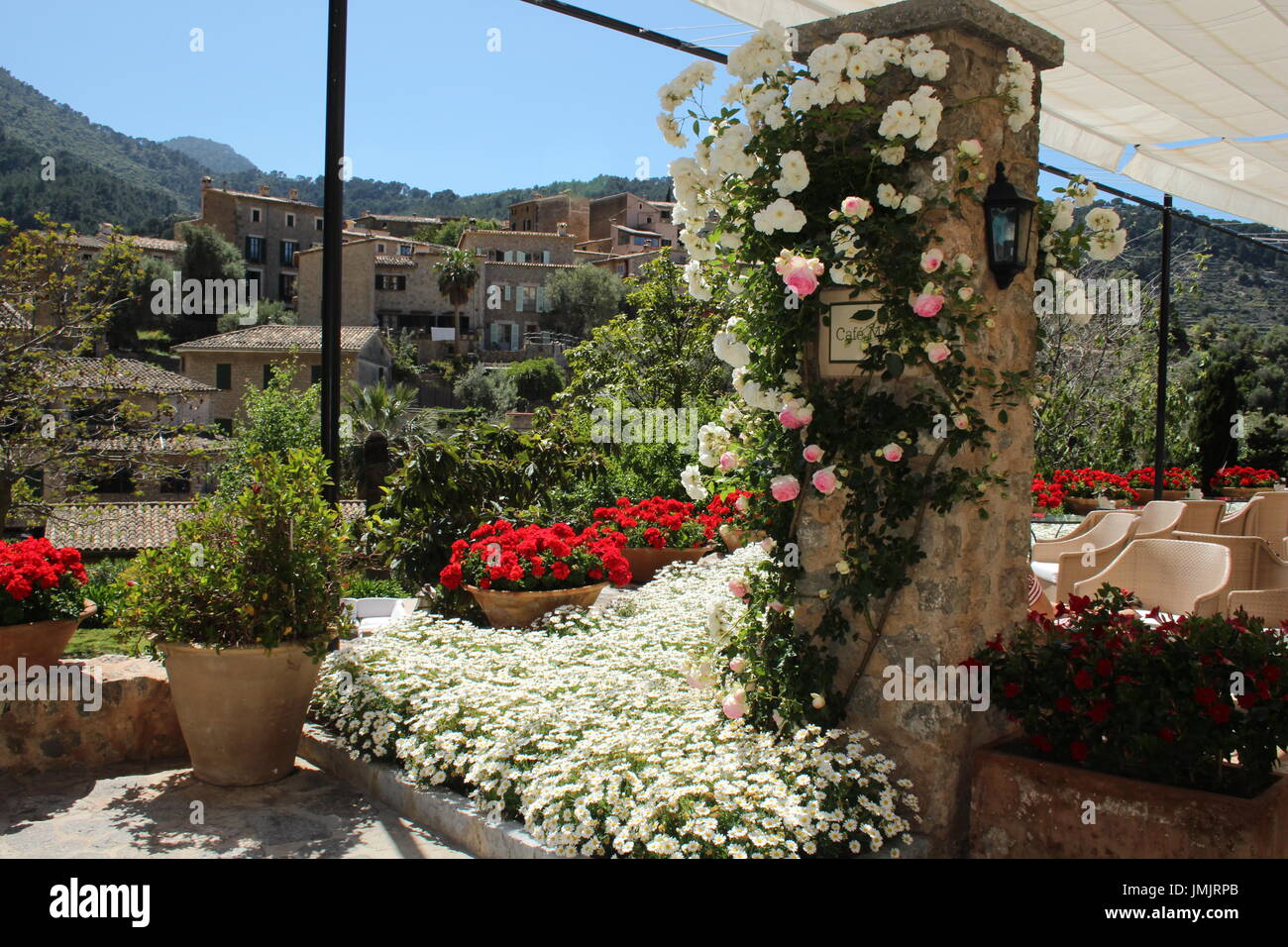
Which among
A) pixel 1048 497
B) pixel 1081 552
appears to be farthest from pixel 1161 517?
pixel 1048 497

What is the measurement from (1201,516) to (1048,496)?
324cm

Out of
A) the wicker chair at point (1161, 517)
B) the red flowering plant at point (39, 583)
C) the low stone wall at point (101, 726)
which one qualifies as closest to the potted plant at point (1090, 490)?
the wicker chair at point (1161, 517)

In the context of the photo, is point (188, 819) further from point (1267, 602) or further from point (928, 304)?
point (1267, 602)

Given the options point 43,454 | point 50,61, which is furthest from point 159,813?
point 50,61

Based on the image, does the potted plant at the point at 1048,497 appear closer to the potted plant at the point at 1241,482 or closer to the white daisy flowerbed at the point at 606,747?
the potted plant at the point at 1241,482

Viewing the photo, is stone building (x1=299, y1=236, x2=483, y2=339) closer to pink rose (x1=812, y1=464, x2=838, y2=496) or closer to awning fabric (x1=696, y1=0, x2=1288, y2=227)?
awning fabric (x1=696, y1=0, x2=1288, y2=227)

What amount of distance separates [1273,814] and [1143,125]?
536cm

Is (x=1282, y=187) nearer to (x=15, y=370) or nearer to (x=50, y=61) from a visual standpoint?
(x=15, y=370)

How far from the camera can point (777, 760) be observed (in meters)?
3.11

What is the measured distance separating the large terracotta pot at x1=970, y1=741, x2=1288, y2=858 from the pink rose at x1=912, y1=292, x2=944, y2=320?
4.58ft

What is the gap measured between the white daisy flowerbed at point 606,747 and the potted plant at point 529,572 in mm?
509

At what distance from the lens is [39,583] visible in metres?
3.95

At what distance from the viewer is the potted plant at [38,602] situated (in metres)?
3.85
